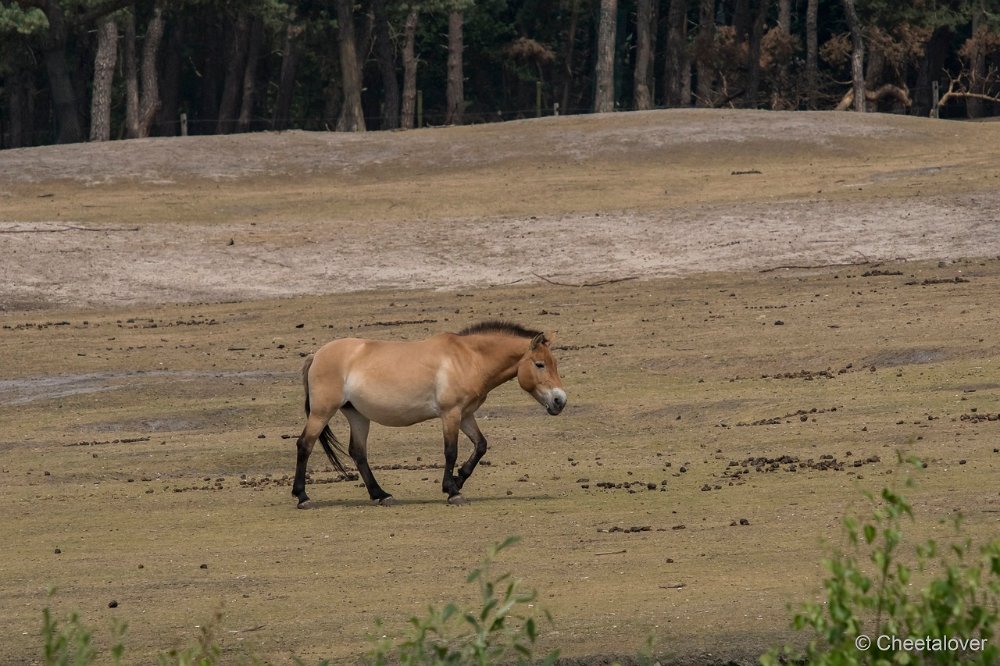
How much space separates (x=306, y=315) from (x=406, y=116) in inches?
1472

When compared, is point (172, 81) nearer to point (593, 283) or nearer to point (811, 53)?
point (811, 53)

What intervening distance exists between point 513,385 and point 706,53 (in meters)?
49.0

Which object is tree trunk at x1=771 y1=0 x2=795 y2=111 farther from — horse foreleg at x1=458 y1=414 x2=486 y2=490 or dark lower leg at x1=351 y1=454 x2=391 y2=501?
dark lower leg at x1=351 y1=454 x2=391 y2=501

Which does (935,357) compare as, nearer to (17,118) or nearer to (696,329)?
(696,329)

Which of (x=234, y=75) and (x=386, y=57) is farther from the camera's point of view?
(x=234, y=75)

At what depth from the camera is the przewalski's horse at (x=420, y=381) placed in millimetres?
14961

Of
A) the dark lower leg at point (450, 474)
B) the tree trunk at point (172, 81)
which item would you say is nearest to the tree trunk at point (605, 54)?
the tree trunk at point (172, 81)

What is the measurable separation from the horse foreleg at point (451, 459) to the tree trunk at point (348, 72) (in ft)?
130

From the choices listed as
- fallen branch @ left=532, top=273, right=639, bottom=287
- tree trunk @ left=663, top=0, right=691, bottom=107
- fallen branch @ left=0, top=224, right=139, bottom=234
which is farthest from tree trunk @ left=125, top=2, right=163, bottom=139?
fallen branch @ left=532, top=273, right=639, bottom=287

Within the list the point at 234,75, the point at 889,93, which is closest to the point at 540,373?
the point at 889,93

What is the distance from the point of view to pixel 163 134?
72.8 metres

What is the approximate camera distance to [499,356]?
1514 cm

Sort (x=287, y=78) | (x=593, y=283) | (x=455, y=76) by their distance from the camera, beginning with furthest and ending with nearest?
(x=287, y=78), (x=455, y=76), (x=593, y=283)

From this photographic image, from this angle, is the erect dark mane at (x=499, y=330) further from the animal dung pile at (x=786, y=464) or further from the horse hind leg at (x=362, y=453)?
the animal dung pile at (x=786, y=464)
